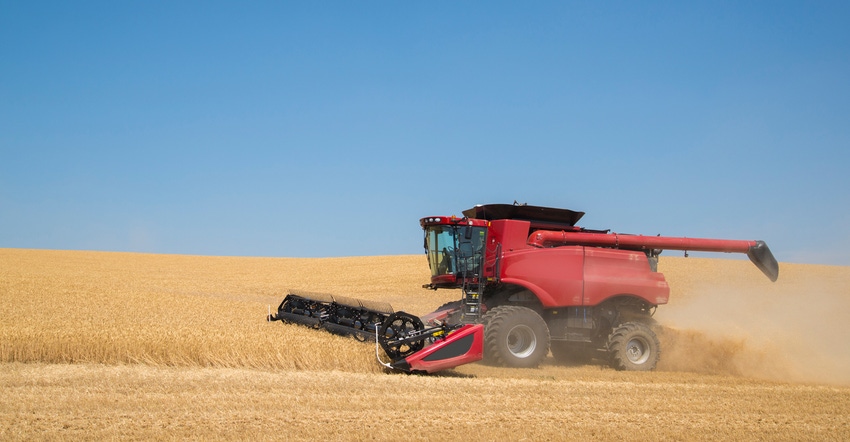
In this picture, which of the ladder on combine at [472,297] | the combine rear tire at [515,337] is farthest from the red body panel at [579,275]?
the combine rear tire at [515,337]

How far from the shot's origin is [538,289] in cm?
1138

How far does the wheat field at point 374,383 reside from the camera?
6.12 metres

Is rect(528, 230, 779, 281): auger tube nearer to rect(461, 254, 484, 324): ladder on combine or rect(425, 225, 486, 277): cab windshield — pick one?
rect(425, 225, 486, 277): cab windshield

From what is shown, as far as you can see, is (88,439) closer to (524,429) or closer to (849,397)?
(524,429)

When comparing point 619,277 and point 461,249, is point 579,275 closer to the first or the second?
point 619,277

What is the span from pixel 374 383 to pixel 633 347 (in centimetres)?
562

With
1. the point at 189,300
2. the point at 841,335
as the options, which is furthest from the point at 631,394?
the point at 189,300

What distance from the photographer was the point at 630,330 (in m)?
11.7

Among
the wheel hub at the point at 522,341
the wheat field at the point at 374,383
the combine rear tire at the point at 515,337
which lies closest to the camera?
the wheat field at the point at 374,383

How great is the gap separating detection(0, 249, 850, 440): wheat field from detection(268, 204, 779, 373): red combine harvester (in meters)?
0.52

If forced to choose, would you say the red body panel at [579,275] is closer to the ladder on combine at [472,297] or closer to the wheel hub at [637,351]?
the ladder on combine at [472,297]

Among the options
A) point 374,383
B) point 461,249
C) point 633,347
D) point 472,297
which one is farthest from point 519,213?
point 374,383

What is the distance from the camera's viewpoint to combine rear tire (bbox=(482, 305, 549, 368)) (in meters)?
10.5

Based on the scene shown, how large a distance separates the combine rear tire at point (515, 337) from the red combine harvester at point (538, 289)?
0.05 ft
